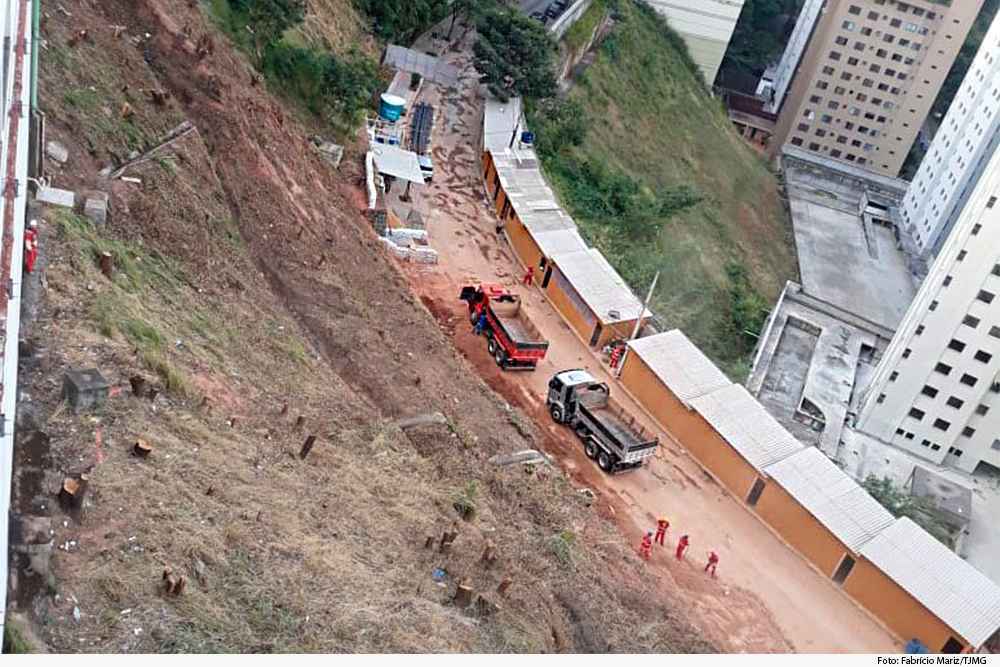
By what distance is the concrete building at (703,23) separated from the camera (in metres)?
76.8

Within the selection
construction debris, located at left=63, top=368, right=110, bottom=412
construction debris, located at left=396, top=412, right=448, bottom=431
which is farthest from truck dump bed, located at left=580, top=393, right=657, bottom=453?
construction debris, located at left=63, top=368, right=110, bottom=412

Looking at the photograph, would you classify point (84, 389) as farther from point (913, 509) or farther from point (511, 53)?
point (511, 53)

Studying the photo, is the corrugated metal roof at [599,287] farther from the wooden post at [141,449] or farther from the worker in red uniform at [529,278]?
the wooden post at [141,449]

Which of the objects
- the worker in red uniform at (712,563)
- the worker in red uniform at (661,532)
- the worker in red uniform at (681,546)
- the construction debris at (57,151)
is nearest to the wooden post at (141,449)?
the construction debris at (57,151)

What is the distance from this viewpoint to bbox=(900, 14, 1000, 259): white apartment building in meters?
65.1

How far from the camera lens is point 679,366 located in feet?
106

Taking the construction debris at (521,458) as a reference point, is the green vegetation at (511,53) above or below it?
above

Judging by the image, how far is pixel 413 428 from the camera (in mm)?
24031

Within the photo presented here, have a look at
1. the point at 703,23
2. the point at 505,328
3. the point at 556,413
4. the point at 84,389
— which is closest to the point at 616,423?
Result: the point at 556,413

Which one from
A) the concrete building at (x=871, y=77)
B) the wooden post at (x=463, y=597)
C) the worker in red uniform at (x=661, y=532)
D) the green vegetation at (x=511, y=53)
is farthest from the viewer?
the concrete building at (x=871, y=77)

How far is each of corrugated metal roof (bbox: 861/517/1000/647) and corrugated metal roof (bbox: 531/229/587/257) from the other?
55.0 ft

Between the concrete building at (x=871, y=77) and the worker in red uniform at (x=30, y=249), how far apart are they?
76715mm

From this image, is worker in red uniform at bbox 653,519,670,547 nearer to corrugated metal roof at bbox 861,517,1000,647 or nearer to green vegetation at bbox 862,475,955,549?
corrugated metal roof at bbox 861,517,1000,647

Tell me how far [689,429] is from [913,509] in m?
10.6
